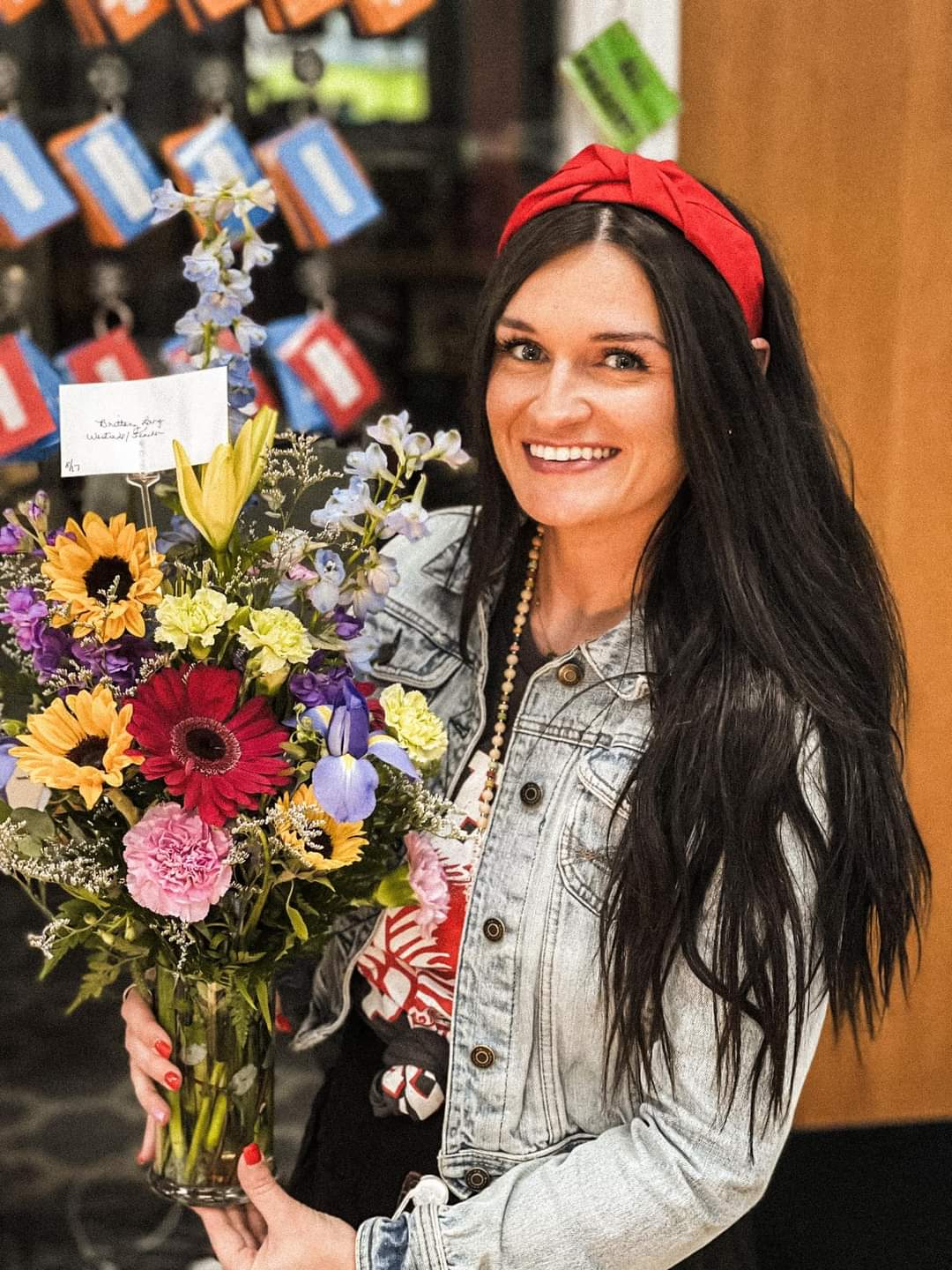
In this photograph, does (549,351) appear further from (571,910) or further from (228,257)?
(571,910)

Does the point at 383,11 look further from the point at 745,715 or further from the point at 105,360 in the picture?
the point at 745,715

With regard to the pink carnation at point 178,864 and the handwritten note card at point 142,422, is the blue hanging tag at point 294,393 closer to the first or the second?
the handwritten note card at point 142,422

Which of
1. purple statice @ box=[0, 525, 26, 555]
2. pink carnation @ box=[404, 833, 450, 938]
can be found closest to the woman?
pink carnation @ box=[404, 833, 450, 938]

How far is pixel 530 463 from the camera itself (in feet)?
4.36

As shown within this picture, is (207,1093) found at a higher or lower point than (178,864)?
lower

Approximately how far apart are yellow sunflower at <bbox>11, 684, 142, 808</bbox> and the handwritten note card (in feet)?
0.71

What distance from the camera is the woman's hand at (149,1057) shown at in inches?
49.9

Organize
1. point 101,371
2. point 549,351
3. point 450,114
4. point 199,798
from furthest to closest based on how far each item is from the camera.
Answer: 1. point 450,114
2. point 101,371
3. point 549,351
4. point 199,798

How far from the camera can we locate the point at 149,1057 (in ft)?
4.17

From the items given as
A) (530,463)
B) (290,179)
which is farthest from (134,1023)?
(290,179)

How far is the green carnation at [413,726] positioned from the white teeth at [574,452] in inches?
11.0

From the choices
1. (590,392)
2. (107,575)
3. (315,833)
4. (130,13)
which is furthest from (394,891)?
(130,13)

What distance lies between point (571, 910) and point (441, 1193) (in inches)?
10.9

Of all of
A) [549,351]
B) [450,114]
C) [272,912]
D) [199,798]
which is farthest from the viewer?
[450,114]
